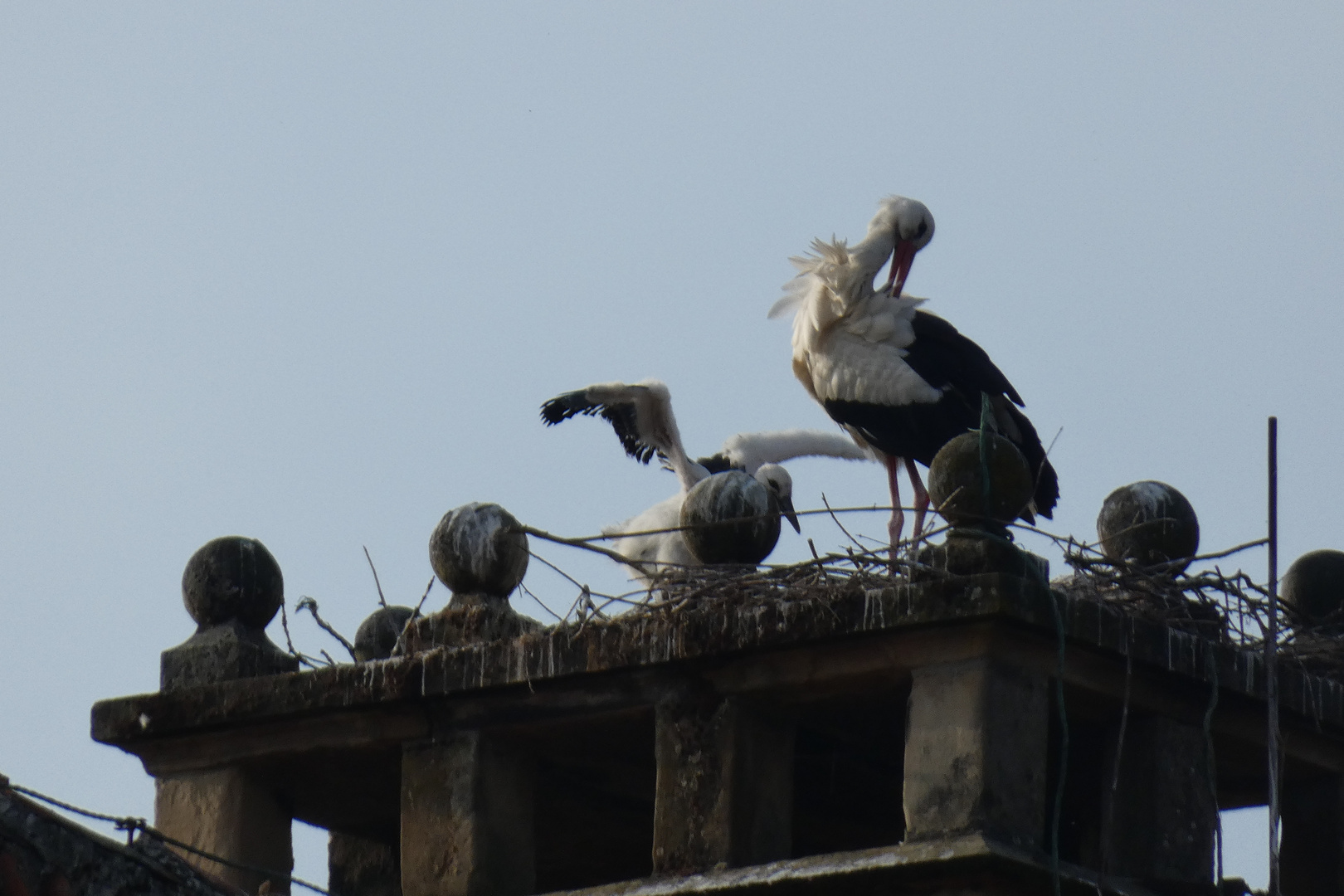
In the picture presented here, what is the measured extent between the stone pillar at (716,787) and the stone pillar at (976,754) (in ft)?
Result: 1.97

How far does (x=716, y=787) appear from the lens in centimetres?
857

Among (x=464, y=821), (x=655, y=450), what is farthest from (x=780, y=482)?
(x=464, y=821)

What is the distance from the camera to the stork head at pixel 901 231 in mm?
12648

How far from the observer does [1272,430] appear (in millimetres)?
8891

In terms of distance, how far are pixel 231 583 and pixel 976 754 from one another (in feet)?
10.3

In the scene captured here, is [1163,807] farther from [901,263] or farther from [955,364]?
[901,263]

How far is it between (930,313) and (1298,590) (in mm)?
2407

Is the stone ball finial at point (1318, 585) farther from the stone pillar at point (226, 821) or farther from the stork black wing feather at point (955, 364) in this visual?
the stone pillar at point (226, 821)

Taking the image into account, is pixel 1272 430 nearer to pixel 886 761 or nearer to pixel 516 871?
pixel 886 761

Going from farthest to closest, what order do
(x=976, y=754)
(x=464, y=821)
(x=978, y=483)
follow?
(x=464, y=821) → (x=978, y=483) → (x=976, y=754)

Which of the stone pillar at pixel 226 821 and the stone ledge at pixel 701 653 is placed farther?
the stone pillar at pixel 226 821

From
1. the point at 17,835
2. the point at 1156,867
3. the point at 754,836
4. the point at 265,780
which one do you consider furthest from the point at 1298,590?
the point at 17,835

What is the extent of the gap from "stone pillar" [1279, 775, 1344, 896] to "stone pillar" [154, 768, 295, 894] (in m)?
3.53

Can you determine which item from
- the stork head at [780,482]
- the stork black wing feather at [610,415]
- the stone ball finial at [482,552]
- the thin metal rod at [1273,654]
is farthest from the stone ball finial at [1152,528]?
the stork black wing feather at [610,415]
